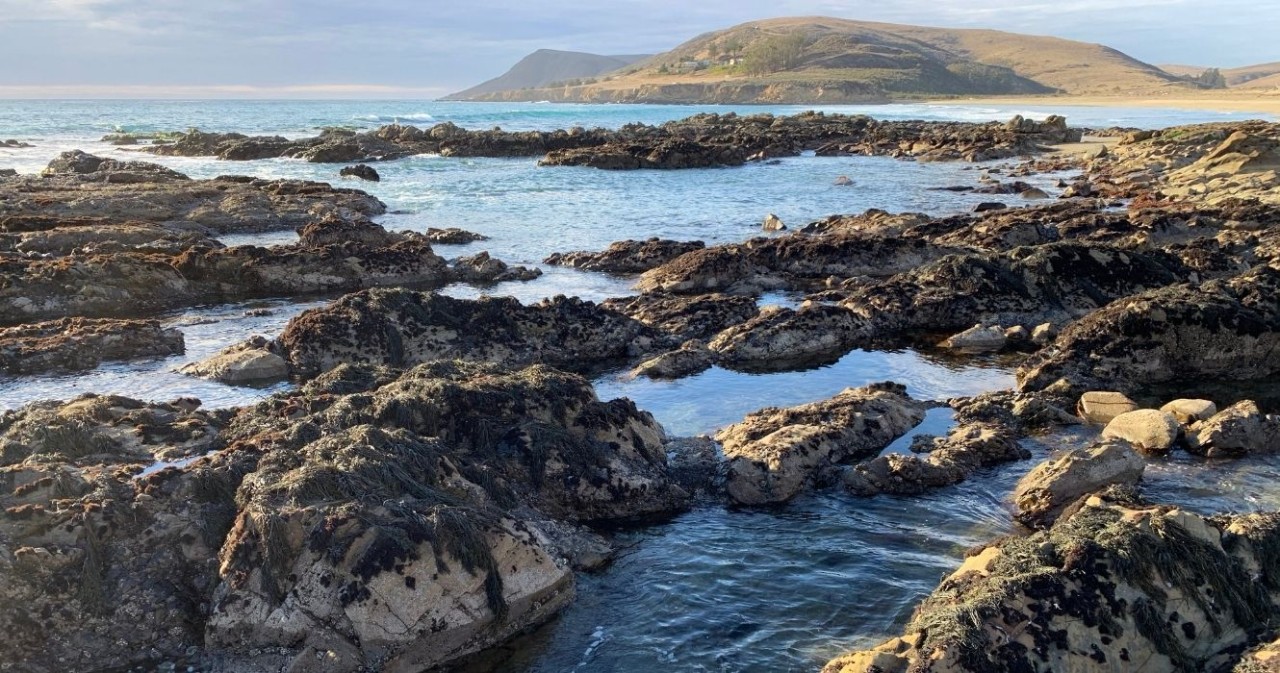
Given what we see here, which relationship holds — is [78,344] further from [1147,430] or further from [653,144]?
[653,144]

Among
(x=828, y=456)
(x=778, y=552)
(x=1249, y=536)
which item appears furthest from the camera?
(x=828, y=456)

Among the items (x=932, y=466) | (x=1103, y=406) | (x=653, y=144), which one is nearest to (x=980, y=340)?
(x=1103, y=406)

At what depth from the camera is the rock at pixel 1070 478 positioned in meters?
8.45

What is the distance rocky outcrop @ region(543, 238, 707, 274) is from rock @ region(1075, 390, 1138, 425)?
1155 cm

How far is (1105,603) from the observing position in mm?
5676

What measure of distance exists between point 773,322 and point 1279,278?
760 centimetres

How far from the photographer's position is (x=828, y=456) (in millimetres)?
9602

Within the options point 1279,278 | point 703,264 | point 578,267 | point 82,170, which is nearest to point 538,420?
point 703,264

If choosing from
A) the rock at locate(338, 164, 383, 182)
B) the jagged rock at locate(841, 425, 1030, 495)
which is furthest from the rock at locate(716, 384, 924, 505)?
the rock at locate(338, 164, 383, 182)

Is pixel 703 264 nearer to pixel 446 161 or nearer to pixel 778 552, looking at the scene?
pixel 778 552

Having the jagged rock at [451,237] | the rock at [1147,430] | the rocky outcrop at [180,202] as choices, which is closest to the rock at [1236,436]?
the rock at [1147,430]

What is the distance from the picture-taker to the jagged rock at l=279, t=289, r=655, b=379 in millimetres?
13008

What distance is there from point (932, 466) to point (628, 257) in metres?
13.3

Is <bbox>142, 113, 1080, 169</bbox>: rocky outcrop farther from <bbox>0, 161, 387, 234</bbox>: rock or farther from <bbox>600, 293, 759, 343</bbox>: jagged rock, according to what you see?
<bbox>600, 293, 759, 343</bbox>: jagged rock
